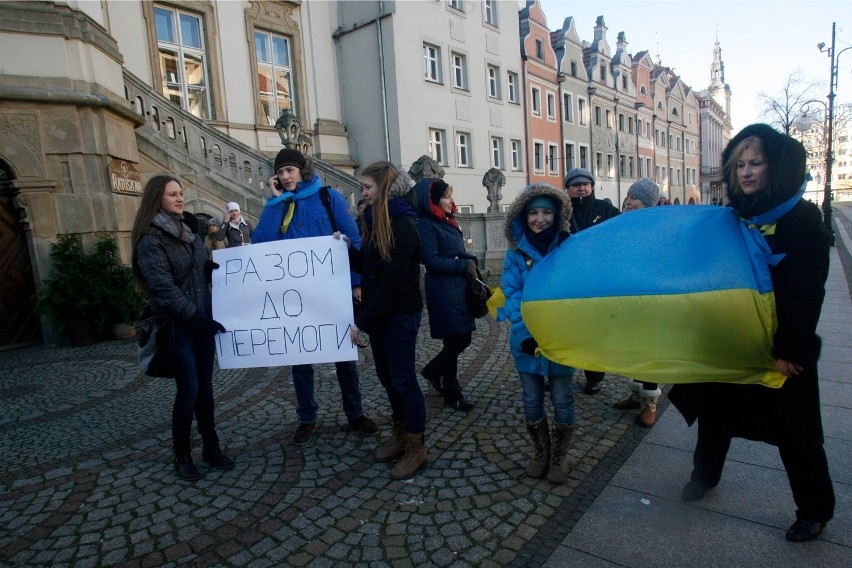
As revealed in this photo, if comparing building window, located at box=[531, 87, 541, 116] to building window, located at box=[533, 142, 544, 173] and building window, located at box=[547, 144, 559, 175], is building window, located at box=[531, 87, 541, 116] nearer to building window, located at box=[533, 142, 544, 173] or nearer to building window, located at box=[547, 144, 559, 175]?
building window, located at box=[533, 142, 544, 173]

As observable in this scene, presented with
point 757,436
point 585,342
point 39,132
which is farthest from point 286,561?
point 39,132

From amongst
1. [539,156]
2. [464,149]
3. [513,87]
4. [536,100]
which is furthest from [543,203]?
[536,100]

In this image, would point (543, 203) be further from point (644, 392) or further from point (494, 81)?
point (494, 81)

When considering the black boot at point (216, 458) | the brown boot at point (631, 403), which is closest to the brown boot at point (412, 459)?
the black boot at point (216, 458)

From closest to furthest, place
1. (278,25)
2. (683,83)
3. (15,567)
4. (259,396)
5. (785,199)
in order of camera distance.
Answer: (785,199) < (15,567) < (259,396) < (278,25) < (683,83)

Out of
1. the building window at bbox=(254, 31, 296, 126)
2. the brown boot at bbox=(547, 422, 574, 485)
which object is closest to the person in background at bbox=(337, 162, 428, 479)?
the brown boot at bbox=(547, 422, 574, 485)

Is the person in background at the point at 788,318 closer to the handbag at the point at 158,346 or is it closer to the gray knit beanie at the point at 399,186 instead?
the gray knit beanie at the point at 399,186

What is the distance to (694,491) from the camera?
3029 mm

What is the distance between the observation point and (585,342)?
111 inches

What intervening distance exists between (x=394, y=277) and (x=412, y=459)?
1244 millimetres

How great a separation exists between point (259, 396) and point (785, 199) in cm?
466

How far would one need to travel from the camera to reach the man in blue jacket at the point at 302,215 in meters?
3.95

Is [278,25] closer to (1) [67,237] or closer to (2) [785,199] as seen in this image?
(1) [67,237]

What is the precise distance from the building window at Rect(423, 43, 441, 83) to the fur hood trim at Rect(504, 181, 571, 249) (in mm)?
19379
